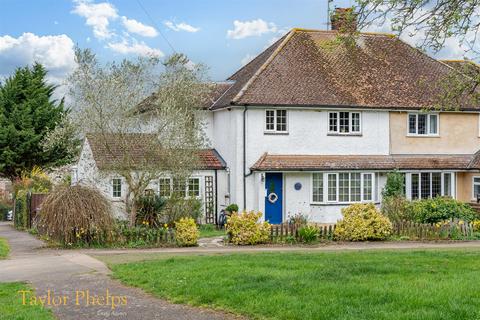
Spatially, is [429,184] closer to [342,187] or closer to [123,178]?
[342,187]

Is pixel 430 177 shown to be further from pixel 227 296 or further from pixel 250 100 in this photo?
pixel 227 296

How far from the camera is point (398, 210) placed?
90.0ft

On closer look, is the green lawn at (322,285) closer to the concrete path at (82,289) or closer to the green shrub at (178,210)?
the concrete path at (82,289)

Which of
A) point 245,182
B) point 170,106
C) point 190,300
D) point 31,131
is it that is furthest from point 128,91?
point 31,131

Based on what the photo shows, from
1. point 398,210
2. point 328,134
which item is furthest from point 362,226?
point 328,134

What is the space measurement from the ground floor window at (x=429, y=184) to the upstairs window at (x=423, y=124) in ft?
6.94

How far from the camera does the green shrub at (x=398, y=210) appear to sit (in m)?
27.2

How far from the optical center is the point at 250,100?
30.2m

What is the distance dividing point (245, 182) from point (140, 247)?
9244 mm

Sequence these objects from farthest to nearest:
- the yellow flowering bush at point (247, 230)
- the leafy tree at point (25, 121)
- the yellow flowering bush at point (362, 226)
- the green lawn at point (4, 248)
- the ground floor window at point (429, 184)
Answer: the leafy tree at point (25, 121) < the ground floor window at point (429, 184) < the yellow flowering bush at point (362, 226) < the yellow flowering bush at point (247, 230) < the green lawn at point (4, 248)

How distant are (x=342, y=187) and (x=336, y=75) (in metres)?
5.75

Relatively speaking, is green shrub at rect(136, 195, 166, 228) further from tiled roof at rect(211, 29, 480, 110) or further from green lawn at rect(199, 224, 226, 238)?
tiled roof at rect(211, 29, 480, 110)

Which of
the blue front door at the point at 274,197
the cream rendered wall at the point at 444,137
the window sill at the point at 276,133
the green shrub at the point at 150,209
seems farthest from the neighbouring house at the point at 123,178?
the cream rendered wall at the point at 444,137

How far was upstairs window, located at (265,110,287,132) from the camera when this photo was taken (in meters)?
30.9
